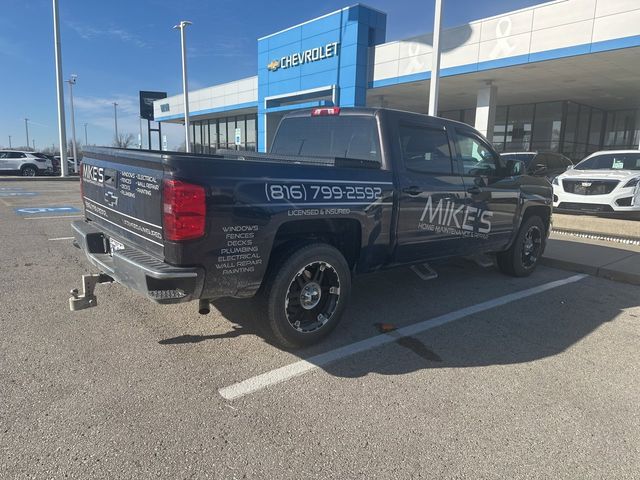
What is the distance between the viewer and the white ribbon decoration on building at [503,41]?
16469 millimetres

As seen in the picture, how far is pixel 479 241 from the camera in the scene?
5422mm

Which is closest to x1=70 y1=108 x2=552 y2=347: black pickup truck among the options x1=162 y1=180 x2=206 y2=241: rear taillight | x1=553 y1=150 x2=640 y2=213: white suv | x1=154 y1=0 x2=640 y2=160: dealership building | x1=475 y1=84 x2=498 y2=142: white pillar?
x1=162 y1=180 x2=206 y2=241: rear taillight

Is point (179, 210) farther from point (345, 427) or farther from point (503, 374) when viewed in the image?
point (503, 374)

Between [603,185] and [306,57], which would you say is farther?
[306,57]

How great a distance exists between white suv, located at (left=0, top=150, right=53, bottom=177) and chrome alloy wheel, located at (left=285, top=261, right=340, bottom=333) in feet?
100

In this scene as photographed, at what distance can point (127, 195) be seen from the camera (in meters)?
3.47

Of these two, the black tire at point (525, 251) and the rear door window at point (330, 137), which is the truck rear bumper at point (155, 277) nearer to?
the rear door window at point (330, 137)

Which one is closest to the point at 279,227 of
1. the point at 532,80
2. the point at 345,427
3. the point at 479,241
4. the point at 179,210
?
the point at 179,210

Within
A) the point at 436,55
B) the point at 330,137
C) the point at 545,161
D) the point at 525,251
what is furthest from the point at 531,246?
the point at 436,55

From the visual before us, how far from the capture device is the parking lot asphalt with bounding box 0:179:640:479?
96.0 inches

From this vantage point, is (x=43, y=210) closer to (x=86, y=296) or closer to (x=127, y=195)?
(x=86, y=296)

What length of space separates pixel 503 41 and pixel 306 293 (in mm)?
16544

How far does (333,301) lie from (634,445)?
2.24 meters

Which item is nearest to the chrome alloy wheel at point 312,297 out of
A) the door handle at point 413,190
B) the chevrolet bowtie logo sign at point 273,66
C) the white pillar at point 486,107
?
the door handle at point 413,190
